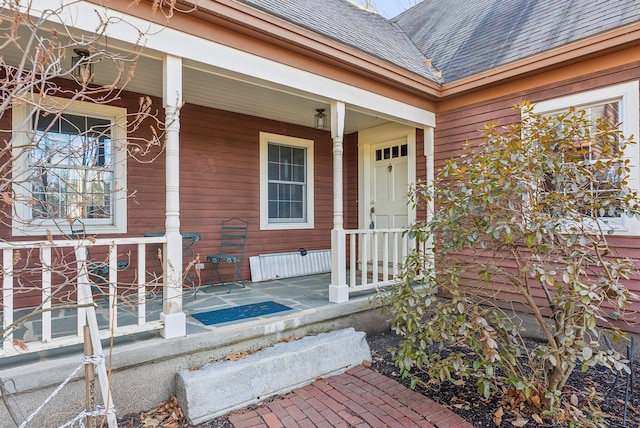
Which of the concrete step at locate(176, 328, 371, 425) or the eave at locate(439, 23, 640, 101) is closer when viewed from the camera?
the concrete step at locate(176, 328, 371, 425)

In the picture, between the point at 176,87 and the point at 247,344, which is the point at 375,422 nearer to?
the point at 247,344

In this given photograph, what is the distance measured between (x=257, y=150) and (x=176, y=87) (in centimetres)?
249

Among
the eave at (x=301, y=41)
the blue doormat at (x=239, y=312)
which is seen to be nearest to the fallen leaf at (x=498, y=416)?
the blue doormat at (x=239, y=312)

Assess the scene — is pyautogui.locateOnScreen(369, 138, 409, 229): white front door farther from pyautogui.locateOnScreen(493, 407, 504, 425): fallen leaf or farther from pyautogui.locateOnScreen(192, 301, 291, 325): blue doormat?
pyautogui.locateOnScreen(493, 407, 504, 425): fallen leaf

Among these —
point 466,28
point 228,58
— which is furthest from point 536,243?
A: point 466,28

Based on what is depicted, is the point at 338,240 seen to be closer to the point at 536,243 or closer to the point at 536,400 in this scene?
the point at 536,243

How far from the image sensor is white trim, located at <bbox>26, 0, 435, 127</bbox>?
8.46 feet

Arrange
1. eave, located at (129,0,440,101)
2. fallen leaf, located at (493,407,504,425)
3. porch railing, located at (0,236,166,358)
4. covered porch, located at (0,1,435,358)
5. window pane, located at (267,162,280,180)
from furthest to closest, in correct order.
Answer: window pane, located at (267,162,280,180)
eave, located at (129,0,440,101)
covered porch, located at (0,1,435,358)
fallen leaf, located at (493,407,504,425)
porch railing, located at (0,236,166,358)

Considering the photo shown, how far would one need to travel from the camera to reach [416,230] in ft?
9.67

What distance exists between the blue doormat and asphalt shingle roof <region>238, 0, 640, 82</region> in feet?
9.31

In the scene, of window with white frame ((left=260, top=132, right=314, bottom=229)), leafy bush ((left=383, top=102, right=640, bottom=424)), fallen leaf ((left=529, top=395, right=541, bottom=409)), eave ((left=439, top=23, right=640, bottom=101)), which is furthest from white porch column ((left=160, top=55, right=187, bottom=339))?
eave ((left=439, top=23, right=640, bottom=101))

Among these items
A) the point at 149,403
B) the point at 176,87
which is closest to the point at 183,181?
the point at 176,87

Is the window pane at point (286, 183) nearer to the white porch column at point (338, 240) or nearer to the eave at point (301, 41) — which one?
the white porch column at point (338, 240)

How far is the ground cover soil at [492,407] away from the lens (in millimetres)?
2479
